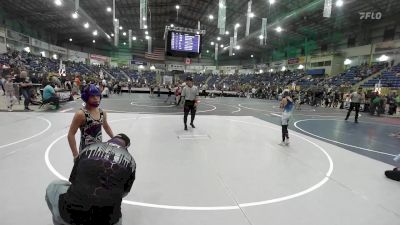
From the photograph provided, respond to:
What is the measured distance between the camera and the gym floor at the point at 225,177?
3277 millimetres

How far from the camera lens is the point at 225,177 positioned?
15.0 feet

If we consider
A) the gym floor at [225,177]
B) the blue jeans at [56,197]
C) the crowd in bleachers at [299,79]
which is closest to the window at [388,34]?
the crowd in bleachers at [299,79]

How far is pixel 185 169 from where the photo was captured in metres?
4.90

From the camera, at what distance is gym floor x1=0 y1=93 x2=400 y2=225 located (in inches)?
129

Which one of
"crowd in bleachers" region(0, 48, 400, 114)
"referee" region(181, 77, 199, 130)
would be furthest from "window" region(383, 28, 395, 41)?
"referee" region(181, 77, 199, 130)

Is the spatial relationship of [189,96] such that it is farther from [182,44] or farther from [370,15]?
[370,15]

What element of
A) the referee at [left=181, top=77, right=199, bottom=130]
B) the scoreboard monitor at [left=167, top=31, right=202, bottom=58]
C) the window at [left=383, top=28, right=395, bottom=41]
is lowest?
the referee at [left=181, top=77, right=199, bottom=130]

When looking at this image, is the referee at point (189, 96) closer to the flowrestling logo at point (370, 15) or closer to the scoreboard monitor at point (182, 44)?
the scoreboard monitor at point (182, 44)

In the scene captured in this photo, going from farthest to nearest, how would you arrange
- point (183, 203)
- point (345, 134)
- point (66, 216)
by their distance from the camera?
point (345, 134) → point (183, 203) → point (66, 216)

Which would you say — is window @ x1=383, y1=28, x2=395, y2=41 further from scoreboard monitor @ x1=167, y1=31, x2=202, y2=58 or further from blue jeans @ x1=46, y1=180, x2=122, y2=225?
blue jeans @ x1=46, y1=180, x2=122, y2=225

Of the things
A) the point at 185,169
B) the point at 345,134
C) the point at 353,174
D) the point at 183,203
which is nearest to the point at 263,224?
the point at 183,203

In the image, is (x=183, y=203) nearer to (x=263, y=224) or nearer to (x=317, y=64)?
(x=263, y=224)

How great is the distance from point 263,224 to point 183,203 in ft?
3.53

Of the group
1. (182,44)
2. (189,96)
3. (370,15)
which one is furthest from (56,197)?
(370,15)
